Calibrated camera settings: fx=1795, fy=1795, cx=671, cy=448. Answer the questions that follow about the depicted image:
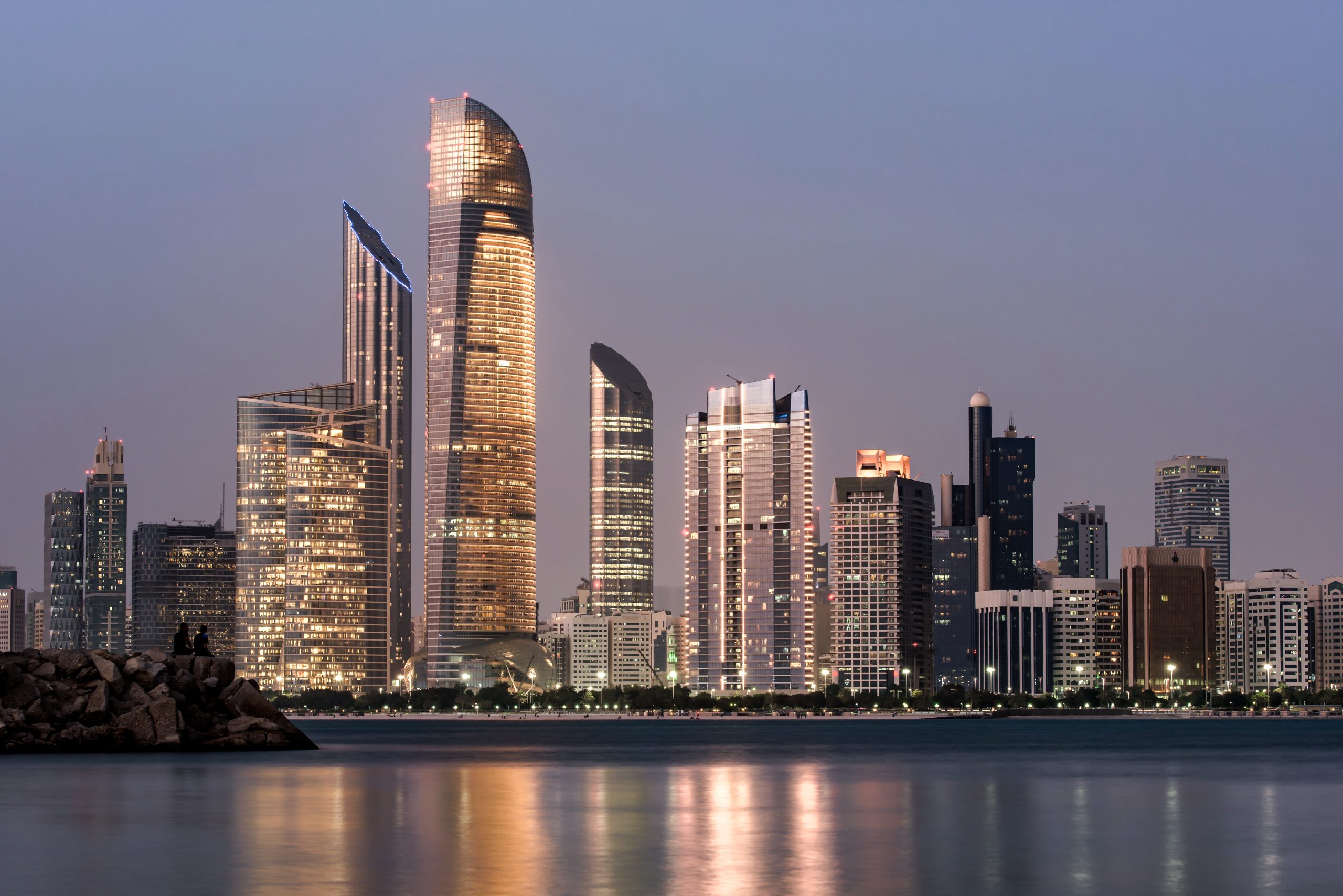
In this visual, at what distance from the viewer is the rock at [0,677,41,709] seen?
97438 mm

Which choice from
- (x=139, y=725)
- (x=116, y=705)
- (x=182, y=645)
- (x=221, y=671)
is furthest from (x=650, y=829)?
(x=182, y=645)

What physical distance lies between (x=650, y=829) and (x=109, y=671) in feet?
184

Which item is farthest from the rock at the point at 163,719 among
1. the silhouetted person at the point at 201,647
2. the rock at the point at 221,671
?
the silhouetted person at the point at 201,647

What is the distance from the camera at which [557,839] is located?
47.4 meters

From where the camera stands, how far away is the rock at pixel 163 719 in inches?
3875

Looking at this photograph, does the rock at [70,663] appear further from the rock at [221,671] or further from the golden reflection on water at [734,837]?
the golden reflection on water at [734,837]

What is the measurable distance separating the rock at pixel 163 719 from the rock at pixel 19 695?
657 centimetres

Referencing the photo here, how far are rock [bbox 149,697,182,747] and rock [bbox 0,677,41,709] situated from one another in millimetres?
6573

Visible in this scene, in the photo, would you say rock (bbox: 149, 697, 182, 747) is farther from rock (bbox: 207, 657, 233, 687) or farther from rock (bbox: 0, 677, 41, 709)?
rock (bbox: 0, 677, 41, 709)

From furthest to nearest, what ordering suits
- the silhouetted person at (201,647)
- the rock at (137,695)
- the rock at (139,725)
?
the silhouetted person at (201,647) < the rock at (137,695) < the rock at (139,725)

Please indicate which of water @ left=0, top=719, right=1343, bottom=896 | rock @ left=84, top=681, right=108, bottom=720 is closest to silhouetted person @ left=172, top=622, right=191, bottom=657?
rock @ left=84, top=681, right=108, bottom=720

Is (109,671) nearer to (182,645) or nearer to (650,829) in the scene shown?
(182,645)

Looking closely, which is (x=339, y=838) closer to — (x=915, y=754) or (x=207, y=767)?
(x=207, y=767)

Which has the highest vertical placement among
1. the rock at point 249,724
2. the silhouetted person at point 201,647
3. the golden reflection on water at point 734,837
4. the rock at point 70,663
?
the silhouetted person at point 201,647
